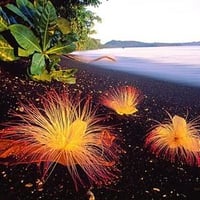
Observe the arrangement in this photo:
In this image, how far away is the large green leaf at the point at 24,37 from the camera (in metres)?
2.99

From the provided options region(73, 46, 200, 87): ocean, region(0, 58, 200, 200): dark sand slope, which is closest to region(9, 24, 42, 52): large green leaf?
region(0, 58, 200, 200): dark sand slope

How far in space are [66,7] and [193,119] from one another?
3.93 m

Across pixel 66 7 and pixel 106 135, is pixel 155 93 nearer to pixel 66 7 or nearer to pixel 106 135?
pixel 106 135

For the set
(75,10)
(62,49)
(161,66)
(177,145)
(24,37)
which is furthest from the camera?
(161,66)

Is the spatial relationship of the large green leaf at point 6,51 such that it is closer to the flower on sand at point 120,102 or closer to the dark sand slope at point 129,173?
the dark sand slope at point 129,173

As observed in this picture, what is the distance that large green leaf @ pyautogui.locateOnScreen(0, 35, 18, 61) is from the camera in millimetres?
3148

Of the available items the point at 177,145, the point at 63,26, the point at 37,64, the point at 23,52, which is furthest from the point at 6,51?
the point at 177,145

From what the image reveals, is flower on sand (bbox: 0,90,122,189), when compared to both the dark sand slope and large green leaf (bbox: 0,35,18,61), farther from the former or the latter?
large green leaf (bbox: 0,35,18,61)

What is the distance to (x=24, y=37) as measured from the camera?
3.05 metres

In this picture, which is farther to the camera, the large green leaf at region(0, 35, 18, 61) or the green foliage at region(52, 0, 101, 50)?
the green foliage at region(52, 0, 101, 50)

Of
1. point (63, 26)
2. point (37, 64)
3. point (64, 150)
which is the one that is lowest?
point (64, 150)

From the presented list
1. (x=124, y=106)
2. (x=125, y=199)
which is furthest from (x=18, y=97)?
(x=125, y=199)

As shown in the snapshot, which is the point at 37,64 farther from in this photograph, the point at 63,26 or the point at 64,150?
the point at 64,150

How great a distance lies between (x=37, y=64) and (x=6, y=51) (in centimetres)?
35
